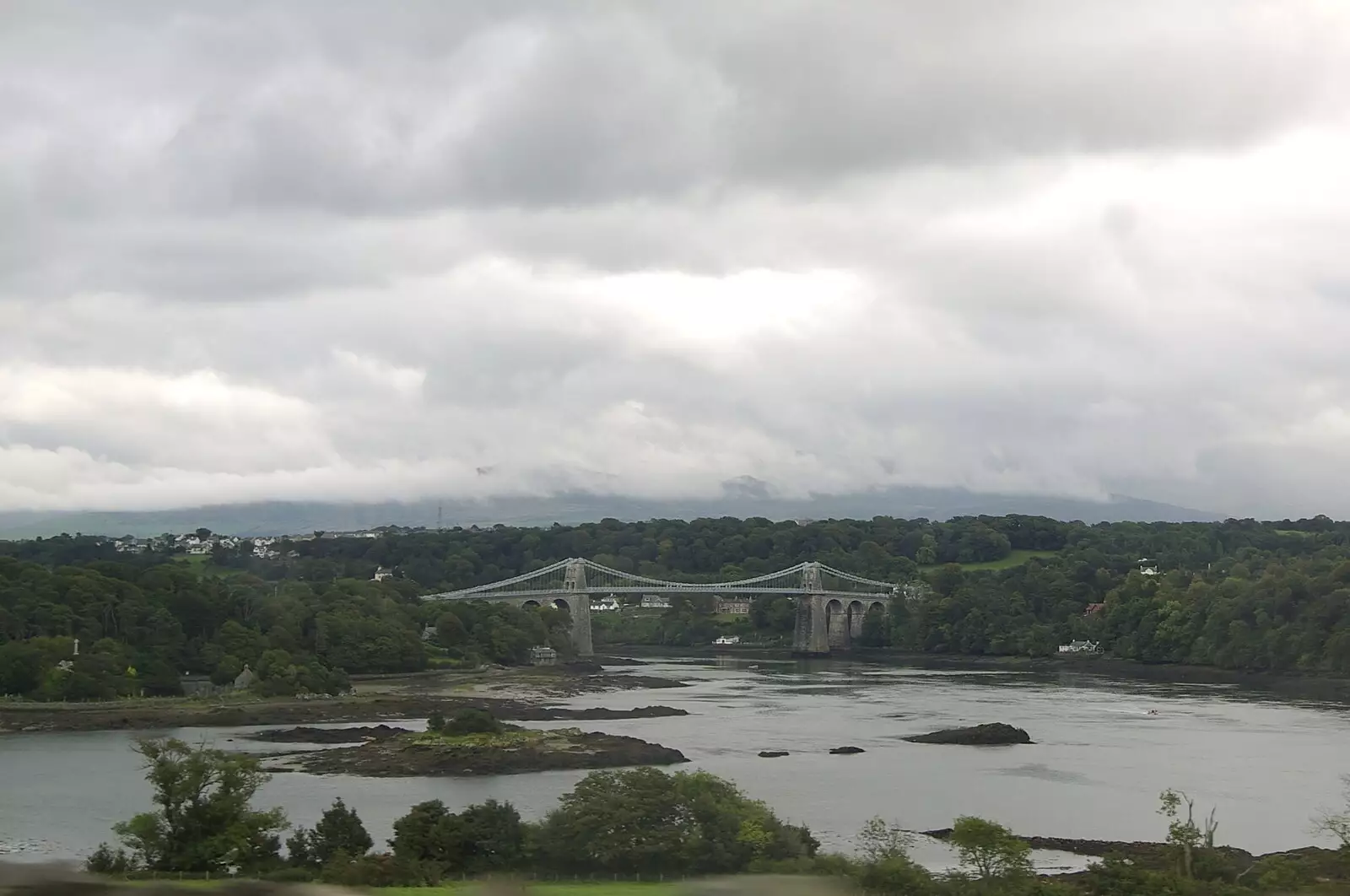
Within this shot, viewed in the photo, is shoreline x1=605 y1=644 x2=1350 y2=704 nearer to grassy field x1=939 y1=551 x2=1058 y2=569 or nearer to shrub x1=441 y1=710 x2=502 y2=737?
grassy field x1=939 y1=551 x2=1058 y2=569

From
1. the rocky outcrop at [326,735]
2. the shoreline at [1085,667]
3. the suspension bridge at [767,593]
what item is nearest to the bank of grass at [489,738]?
the rocky outcrop at [326,735]

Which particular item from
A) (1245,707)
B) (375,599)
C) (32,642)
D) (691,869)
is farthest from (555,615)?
(691,869)

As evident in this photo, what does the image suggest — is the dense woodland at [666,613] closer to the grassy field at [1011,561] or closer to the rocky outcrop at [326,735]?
the grassy field at [1011,561]

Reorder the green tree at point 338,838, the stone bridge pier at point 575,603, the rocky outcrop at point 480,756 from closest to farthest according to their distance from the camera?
1. the green tree at point 338,838
2. the rocky outcrop at point 480,756
3. the stone bridge pier at point 575,603

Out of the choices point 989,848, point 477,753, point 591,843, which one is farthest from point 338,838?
point 477,753

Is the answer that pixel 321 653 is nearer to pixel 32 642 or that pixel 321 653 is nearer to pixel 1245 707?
pixel 32 642

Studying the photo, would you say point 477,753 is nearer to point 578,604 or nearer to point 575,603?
point 578,604
